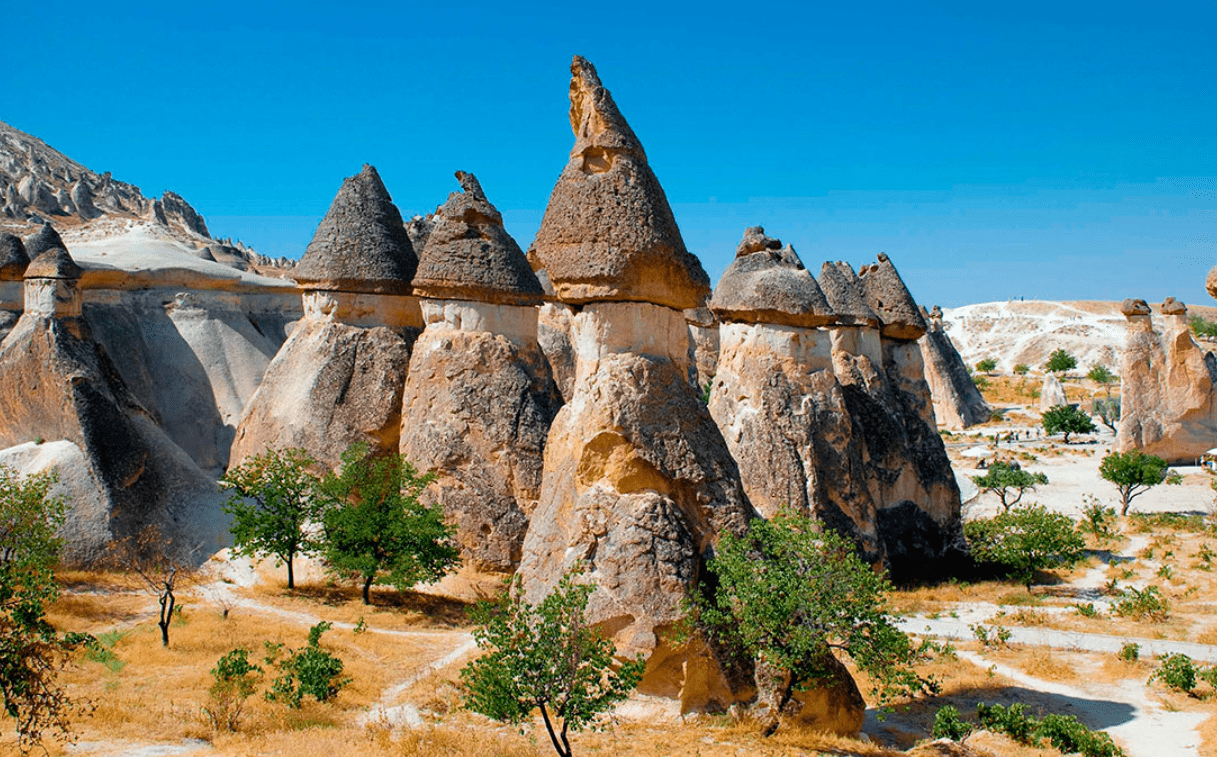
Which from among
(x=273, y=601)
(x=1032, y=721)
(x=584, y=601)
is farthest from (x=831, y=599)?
(x=273, y=601)

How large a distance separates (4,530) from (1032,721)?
10551 millimetres

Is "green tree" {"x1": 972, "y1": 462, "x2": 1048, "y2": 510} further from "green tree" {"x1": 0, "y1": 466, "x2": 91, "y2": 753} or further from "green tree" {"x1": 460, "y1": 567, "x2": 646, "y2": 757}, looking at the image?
"green tree" {"x1": 0, "y1": 466, "x2": 91, "y2": 753}

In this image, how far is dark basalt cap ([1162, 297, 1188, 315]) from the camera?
954 inches

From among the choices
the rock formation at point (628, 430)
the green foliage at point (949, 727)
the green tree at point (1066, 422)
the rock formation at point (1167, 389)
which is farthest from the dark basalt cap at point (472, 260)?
the green tree at point (1066, 422)

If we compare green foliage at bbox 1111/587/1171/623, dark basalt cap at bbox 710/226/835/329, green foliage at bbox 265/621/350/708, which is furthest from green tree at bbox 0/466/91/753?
green foliage at bbox 1111/587/1171/623

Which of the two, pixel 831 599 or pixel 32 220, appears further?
pixel 32 220

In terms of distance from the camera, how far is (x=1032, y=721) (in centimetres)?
842

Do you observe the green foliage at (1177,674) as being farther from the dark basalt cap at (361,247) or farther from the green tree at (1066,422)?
the green tree at (1066,422)

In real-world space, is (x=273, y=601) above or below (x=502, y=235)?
below

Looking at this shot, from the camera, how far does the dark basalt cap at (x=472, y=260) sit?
1292 centimetres

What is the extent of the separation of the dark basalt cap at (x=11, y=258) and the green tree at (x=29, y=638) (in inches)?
308

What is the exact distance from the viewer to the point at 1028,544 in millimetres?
14859

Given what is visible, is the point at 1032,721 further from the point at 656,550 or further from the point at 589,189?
the point at 589,189

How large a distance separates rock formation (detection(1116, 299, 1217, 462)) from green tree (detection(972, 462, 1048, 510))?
4029 mm
